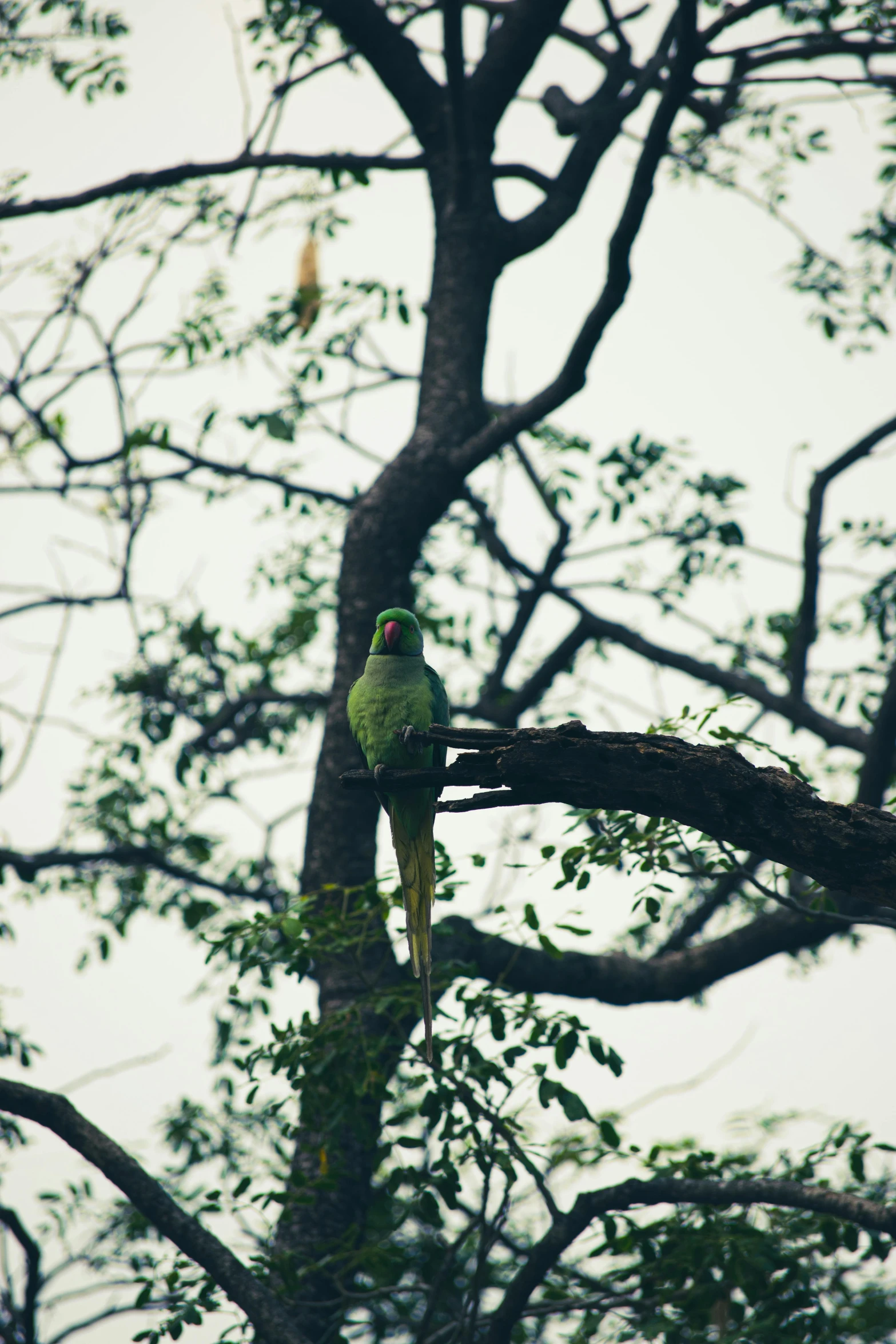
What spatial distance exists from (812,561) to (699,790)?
407 centimetres

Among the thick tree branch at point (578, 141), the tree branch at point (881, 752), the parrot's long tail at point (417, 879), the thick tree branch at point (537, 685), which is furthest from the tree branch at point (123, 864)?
the thick tree branch at point (578, 141)

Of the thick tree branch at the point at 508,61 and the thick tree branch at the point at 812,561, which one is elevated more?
the thick tree branch at the point at 508,61

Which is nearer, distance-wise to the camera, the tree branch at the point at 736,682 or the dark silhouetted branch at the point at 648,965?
the dark silhouetted branch at the point at 648,965

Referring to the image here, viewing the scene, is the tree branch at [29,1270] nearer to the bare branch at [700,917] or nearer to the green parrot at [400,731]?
the green parrot at [400,731]

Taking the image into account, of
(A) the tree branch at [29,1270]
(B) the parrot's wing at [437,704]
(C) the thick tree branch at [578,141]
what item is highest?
(C) the thick tree branch at [578,141]

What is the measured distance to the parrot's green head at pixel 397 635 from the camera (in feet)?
13.5

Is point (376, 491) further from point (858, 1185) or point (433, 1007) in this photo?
point (858, 1185)

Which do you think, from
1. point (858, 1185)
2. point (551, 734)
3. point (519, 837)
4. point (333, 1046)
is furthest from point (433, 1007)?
point (519, 837)

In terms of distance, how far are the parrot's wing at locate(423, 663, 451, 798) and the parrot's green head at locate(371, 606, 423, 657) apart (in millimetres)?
100

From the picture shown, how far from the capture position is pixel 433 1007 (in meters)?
3.75

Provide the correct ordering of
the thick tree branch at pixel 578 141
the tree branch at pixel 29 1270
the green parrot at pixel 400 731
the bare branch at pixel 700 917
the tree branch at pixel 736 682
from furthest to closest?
the bare branch at pixel 700 917
the thick tree branch at pixel 578 141
the tree branch at pixel 736 682
the tree branch at pixel 29 1270
the green parrot at pixel 400 731

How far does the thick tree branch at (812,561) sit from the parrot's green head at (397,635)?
3.14 m

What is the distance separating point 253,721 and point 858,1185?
4.73 m

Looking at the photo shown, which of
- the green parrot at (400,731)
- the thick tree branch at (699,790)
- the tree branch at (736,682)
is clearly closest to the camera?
the thick tree branch at (699,790)
